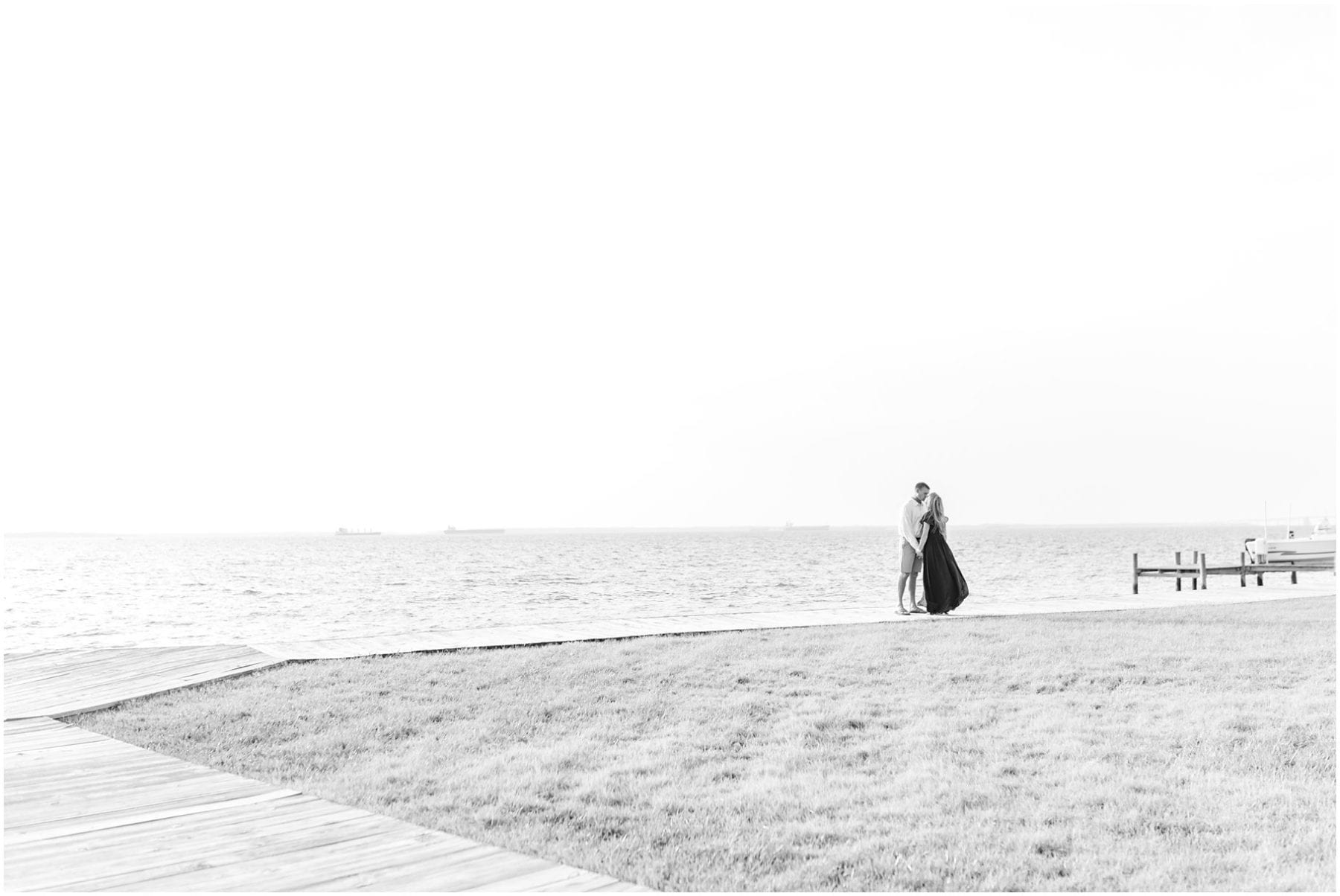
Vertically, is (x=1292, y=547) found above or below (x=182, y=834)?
above

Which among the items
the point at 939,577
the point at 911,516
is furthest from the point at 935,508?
the point at 939,577

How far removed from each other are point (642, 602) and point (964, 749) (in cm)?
2601

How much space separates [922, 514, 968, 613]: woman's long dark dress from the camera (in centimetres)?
1479

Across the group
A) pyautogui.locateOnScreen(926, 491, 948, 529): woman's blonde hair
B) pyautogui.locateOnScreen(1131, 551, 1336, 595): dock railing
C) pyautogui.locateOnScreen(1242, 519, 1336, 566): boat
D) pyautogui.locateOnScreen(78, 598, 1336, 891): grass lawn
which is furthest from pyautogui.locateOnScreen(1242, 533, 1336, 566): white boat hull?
pyautogui.locateOnScreen(78, 598, 1336, 891): grass lawn

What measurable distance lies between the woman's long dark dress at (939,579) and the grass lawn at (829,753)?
3.48 meters

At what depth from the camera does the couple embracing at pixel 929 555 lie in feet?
46.4

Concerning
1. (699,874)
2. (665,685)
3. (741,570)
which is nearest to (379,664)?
(665,685)

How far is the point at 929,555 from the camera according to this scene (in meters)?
14.8

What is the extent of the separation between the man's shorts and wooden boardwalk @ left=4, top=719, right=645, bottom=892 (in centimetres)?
1091

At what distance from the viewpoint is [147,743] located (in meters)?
6.83

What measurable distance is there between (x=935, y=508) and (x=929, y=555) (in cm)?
104

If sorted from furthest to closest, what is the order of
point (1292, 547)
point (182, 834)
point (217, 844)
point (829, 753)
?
point (1292, 547) → point (829, 753) → point (182, 834) → point (217, 844)

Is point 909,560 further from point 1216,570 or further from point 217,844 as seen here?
point 1216,570

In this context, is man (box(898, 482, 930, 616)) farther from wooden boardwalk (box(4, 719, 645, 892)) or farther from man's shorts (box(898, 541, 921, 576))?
wooden boardwalk (box(4, 719, 645, 892))
